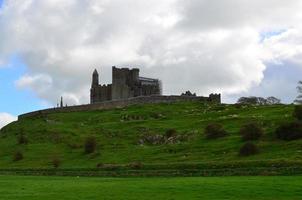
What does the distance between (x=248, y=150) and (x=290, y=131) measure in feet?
34.6

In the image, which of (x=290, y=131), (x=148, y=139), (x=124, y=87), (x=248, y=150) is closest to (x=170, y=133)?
(x=148, y=139)

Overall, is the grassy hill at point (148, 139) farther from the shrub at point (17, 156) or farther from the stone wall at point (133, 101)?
the stone wall at point (133, 101)

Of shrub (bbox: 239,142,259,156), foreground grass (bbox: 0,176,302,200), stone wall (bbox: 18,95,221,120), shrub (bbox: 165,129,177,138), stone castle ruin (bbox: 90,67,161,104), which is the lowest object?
foreground grass (bbox: 0,176,302,200)

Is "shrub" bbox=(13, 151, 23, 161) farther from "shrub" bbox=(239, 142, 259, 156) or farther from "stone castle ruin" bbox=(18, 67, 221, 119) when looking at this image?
"stone castle ruin" bbox=(18, 67, 221, 119)

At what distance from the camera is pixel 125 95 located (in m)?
185

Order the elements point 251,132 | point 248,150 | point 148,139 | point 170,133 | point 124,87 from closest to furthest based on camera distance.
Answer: point 248,150, point 251,132, point 170,133, point 148,139, point 124,87

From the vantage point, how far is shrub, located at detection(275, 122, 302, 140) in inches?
3120

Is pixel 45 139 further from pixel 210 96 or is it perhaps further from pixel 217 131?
pixel 210 96

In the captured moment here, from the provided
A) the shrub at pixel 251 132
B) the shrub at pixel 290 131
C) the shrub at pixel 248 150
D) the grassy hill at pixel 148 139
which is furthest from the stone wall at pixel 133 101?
the shrub at pixel 248 150

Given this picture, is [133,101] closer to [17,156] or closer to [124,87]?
[124,87]

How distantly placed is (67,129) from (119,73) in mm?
68988

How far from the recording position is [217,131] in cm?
9131

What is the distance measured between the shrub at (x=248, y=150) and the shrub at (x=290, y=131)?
762 centimetres

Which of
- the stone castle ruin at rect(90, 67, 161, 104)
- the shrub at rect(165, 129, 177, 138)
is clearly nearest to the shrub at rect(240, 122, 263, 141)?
the shrub at rect(165, 129, 177, 138)
